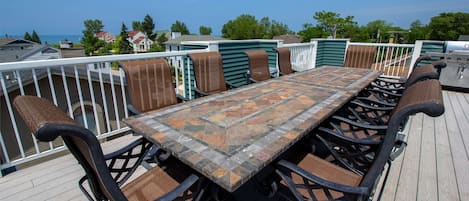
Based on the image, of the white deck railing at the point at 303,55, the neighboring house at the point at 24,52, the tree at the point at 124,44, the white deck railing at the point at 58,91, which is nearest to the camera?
the white deck railing at the point at 58,91

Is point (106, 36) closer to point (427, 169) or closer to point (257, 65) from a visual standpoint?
point (257, 65)

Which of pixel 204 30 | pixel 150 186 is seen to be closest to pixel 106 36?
pixel 204 30

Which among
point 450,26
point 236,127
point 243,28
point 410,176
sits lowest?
point 410,176

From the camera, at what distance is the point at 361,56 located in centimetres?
464

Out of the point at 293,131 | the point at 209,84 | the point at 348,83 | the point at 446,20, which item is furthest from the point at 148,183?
the point at 446,20

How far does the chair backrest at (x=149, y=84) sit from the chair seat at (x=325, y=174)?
1512 millimetres

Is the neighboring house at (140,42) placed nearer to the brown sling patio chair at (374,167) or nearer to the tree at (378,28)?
the tree at (378,28)

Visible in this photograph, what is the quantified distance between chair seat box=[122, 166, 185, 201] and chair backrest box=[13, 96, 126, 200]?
0.33 meters

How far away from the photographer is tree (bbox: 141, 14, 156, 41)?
52.8 metres

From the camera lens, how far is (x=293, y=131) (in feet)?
4.30

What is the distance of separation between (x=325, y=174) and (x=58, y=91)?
7.38 metres

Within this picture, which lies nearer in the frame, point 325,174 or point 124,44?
point 325,174

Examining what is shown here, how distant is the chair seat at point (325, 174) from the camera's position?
4.41 feet

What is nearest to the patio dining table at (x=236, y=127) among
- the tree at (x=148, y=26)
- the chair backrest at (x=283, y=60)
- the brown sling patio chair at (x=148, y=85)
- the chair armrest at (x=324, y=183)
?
the chair armrest at (x=324, y=183)
